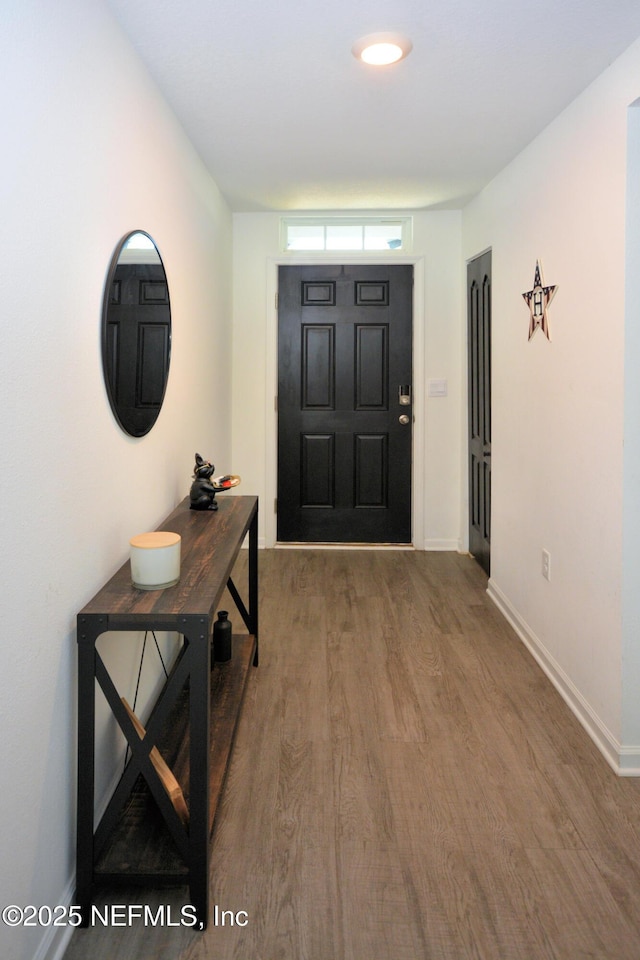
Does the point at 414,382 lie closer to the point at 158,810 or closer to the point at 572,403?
the point at 572,403

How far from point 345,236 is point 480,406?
1.54 metres

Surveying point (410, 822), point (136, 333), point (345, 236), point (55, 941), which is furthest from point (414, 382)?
point (55, 941)

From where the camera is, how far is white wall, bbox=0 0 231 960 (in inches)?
53.0

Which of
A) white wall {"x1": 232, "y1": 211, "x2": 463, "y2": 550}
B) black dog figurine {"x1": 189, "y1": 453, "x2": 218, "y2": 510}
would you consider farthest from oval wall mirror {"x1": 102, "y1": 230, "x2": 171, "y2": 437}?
white wall {"x1": 232, "y1": 211, "x2": 463, "y2": 550}

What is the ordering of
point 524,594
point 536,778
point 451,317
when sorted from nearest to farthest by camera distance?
point 536,778 < point 524,594 < point 451,317

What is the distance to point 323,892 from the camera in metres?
1.72

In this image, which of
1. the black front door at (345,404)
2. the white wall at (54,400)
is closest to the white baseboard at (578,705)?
the black front door at (345,404)

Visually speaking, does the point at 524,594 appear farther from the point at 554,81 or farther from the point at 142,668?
the point at 554,81

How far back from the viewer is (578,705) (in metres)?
2.61

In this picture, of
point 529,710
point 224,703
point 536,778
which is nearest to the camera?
point 536,778

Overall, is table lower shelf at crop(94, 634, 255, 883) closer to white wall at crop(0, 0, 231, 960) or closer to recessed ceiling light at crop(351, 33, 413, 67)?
white wall at crop(0, 0, 231, 960)

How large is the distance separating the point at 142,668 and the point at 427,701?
1105 millimetres

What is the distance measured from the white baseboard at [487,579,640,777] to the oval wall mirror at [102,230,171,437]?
6.17 ft

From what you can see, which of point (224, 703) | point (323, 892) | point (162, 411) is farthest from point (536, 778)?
point (162, 411)
